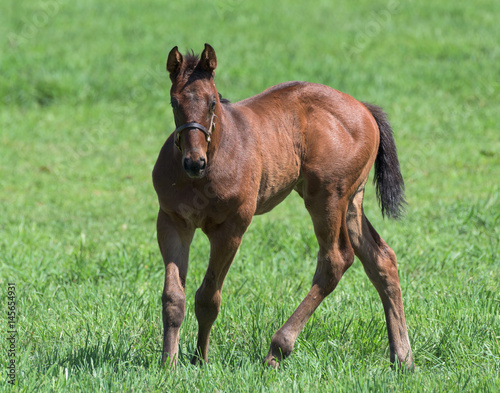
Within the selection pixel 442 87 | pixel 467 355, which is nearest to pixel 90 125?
pixel 442 87

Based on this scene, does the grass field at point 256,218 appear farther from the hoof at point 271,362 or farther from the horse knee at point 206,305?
the horse knee at point 206,305

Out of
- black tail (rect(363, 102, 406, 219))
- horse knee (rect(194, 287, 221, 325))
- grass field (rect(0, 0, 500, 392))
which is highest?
black tail (rect(363, 102, 406, 219))

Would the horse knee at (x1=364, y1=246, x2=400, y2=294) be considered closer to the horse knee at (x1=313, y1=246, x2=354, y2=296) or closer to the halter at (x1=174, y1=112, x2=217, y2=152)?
the horse knee at (x1=313, y1=246, x2=354, y2=296)

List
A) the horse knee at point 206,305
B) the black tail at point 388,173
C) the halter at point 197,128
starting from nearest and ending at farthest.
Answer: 1. the halter at point 197,128
2. the horse knee at point 206,305
3. the black tail at point 388,173

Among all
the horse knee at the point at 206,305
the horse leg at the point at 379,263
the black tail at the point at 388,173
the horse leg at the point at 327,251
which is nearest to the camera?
the horse knee at the point at 206,305

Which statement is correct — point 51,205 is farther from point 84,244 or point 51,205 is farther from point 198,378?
point 198,378

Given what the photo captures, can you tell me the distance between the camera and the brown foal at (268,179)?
3801mm

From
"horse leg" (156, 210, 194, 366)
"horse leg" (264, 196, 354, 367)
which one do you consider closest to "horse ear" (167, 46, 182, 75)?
"horse leg" (156, 210, 194, 366)

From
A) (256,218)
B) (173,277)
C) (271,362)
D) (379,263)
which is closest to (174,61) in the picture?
(173,277)

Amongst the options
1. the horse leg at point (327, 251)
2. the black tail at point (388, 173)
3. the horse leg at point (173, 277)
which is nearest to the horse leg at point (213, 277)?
the horse leg at point (173, 277)

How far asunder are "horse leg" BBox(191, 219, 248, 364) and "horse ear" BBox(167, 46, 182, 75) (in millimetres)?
880

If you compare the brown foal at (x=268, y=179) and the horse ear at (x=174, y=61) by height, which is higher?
the horse ear at (x=174, y=61)

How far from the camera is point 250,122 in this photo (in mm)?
4246

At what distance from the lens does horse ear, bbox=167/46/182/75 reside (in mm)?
3738
